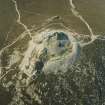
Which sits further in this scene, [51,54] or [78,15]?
[78,15]

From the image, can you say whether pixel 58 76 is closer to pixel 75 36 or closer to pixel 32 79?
pixel 32 79

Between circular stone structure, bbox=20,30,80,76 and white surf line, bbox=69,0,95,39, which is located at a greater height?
white surf line, bbox=69,0,95,39

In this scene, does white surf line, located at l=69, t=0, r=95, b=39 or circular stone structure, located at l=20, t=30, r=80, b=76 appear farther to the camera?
white surf line, located at l=69, t=0, r=95, b=39

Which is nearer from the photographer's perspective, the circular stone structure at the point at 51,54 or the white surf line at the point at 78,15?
the circular stone structure at the point at 51,54

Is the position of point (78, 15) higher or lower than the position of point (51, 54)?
higher

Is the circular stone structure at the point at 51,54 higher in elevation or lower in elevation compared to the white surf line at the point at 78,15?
lower

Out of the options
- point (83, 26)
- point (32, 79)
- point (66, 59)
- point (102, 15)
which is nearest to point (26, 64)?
point (32, 79)

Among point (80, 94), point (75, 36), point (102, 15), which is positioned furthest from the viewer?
point (102, 15)

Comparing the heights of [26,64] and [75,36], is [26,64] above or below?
below
